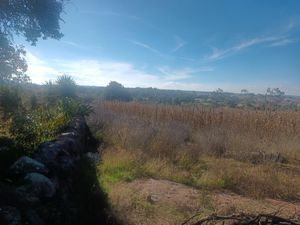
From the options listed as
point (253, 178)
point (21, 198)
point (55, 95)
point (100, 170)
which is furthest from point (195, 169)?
point (55, 95)

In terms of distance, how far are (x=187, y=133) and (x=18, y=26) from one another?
6.31 metres

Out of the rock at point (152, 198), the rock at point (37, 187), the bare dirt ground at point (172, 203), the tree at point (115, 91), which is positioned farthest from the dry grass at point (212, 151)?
the tree at point (115, 91)

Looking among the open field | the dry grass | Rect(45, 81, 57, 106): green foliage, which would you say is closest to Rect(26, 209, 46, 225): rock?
the open field

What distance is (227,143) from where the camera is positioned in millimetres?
9906

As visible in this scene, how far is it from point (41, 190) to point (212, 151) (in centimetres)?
691

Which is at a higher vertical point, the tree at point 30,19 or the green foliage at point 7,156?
the tree at point 30,19

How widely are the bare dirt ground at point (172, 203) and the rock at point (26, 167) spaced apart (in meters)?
1.50

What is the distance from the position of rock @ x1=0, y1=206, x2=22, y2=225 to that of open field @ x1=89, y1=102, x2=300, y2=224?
2.25m

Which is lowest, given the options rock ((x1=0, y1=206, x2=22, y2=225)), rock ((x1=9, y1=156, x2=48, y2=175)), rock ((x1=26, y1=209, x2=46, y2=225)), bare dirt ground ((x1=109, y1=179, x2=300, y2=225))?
bare dirt ground ((x1=109, y1=179, x2=300, y2=225))

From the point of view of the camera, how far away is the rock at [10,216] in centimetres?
251

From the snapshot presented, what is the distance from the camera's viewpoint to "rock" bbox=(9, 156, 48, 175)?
340cm

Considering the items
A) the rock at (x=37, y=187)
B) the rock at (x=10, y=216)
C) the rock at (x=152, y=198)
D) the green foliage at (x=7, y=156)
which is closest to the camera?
the rock at (x=10, y=216)

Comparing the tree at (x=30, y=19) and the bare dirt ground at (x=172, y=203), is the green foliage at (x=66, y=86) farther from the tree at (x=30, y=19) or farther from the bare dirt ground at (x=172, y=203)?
the bare dirt ground at (x=172, y=203)

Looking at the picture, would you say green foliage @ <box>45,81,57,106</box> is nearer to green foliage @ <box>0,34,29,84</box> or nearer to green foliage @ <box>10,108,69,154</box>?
green foliage @ <box>0,34,29,84</box>
